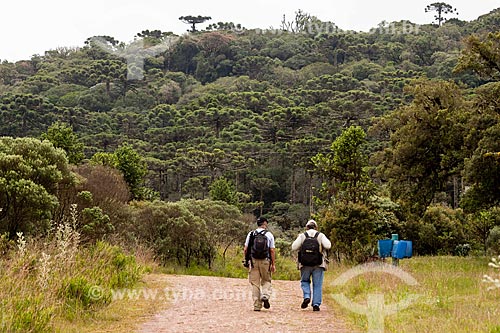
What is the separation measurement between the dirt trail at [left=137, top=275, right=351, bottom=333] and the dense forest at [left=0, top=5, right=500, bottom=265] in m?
4.60

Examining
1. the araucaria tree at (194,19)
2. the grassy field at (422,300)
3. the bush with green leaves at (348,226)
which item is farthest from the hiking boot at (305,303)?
the araucaria tree at (194,19)

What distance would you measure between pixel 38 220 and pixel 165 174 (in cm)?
4283

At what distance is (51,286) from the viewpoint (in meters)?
8.09

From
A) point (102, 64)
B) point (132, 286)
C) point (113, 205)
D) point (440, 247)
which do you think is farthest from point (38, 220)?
point (102, 64)

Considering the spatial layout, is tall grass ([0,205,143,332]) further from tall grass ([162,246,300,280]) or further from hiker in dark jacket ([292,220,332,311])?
tall grass ([162,246,300,280])

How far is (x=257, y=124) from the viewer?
66750 millimetres

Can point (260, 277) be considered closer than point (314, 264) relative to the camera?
No

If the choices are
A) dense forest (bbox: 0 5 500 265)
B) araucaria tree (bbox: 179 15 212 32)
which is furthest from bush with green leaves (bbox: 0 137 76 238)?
araucaria tree (bbox: 179 15 212 32)

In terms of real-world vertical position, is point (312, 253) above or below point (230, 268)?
above

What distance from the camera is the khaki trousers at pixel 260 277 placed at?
9.61 meters

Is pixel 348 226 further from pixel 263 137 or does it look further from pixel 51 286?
pixel 263 137

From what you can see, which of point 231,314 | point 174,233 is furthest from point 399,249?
point 174,233

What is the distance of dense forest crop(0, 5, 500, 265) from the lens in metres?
18.2

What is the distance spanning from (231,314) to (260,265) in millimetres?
900
